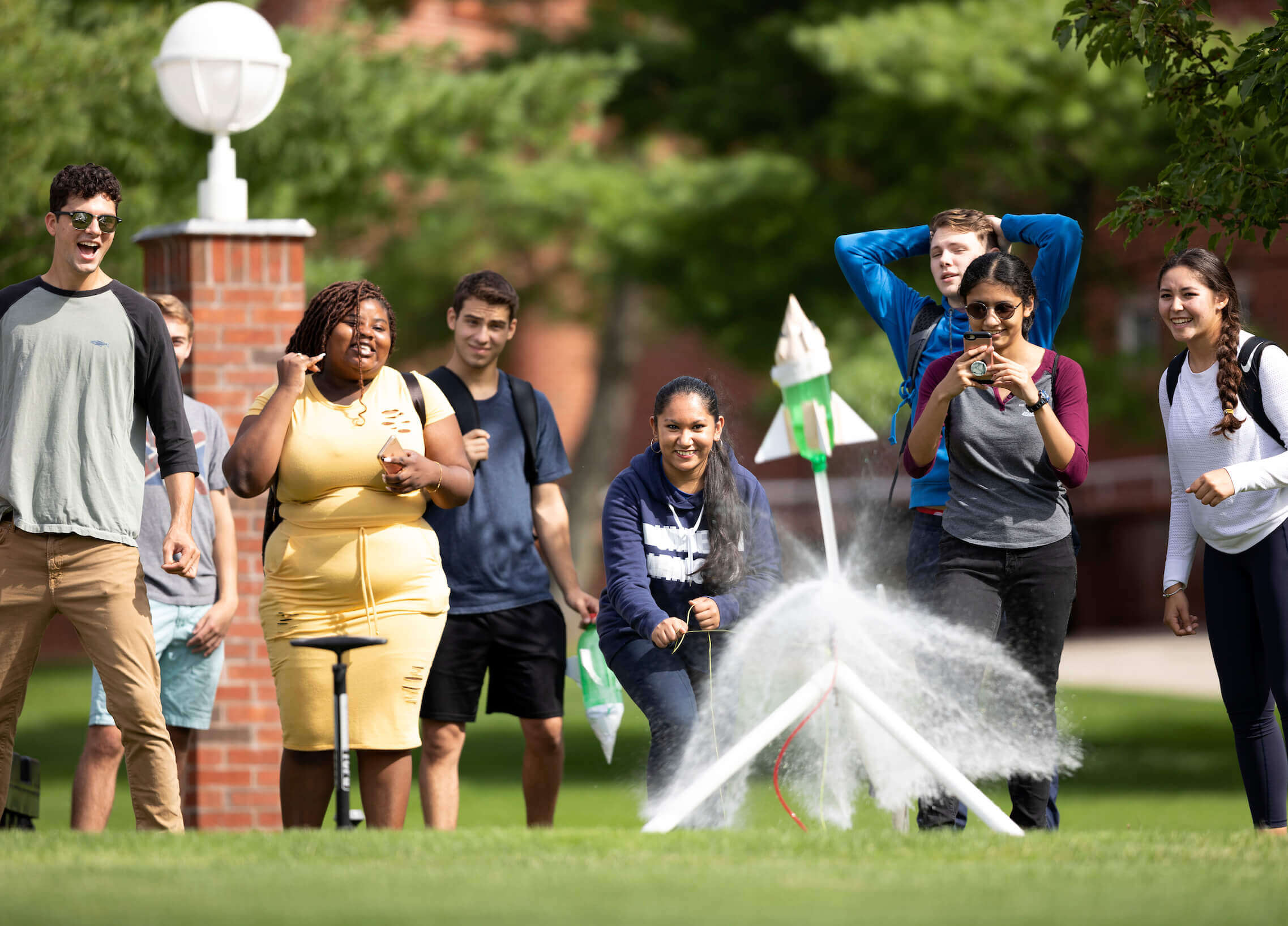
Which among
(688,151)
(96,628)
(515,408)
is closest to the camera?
(96,628)

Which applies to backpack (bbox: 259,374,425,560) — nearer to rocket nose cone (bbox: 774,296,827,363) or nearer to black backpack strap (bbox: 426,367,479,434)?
black backpack strap (bbox: 426,367,479,434)

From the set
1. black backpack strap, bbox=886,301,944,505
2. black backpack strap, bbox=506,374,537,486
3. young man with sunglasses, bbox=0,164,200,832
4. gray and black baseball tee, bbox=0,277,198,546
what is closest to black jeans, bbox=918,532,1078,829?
black backpack strap, bbox=886,301,944,505

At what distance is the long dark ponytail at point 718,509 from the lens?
607 cm

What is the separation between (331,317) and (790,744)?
2178mm

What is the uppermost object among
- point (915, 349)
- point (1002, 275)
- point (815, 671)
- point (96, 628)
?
point (1002, 275)

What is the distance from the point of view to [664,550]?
612 centimetres

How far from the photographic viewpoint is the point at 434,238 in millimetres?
21391

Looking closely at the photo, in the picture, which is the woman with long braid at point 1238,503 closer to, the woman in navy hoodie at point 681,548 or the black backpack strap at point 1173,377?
the black backpack strap at point 1173,377

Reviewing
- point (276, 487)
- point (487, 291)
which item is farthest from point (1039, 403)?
point (276, 487)

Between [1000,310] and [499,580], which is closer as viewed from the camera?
[1000,310]

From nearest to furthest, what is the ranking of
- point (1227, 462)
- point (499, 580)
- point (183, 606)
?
1. point (1227, 462)
2. point (499, 580)
3. point (183, 606)

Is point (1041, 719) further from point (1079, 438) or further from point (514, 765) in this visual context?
point (514, 765)

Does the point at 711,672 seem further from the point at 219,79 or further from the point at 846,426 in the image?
the point at 219,79

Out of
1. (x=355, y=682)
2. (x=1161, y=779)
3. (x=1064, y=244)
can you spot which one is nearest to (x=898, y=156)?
(x=1161, y=779)
